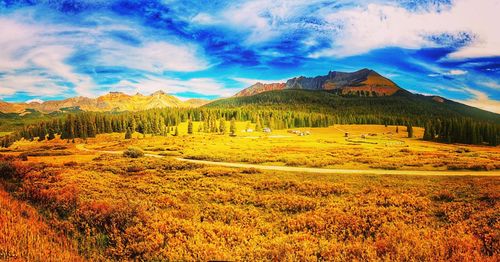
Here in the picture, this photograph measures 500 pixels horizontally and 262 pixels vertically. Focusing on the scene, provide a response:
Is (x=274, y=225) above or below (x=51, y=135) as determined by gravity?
above

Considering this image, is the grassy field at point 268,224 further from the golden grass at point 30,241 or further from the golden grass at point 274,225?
the golden grass at point 30,241

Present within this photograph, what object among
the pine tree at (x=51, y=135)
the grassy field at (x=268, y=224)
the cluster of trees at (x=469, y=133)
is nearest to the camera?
the grassy field at (x=268, y=224)

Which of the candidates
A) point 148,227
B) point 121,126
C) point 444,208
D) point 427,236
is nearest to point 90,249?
point 148,227

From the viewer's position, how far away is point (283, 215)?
13.7 metres

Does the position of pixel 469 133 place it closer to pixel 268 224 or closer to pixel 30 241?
pixel 268 224

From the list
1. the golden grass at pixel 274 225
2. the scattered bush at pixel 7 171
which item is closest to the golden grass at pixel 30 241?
the golden grass at pixel 274 225

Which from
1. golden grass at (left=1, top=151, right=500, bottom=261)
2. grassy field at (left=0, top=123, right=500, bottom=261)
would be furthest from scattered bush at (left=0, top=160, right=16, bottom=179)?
golden grass at (left=1, top=151, right=500, bottom=261)

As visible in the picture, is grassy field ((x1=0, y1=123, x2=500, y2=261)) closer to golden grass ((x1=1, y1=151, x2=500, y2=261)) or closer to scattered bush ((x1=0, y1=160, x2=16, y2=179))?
golden grass ((x1=1, y1=151, x2=500, y2=261))

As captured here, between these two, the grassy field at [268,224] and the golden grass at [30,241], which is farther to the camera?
the grassy field at [268,224]

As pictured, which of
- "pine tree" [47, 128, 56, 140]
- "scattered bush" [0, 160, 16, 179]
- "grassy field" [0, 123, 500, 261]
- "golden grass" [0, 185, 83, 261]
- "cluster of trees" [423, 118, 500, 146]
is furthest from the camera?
"pine tree" [47, 128, 56, 140]

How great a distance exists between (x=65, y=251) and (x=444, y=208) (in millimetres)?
16874

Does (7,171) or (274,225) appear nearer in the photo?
(274,225)

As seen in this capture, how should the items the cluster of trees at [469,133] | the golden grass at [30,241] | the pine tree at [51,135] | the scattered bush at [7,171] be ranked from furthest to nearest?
the pine tree at [51,135] → the cluster of trees at [469,133] → the scattered bush at [7,171] → the golden grass at [30,241]

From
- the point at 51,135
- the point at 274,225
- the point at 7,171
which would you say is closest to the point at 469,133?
the point at 274,225
